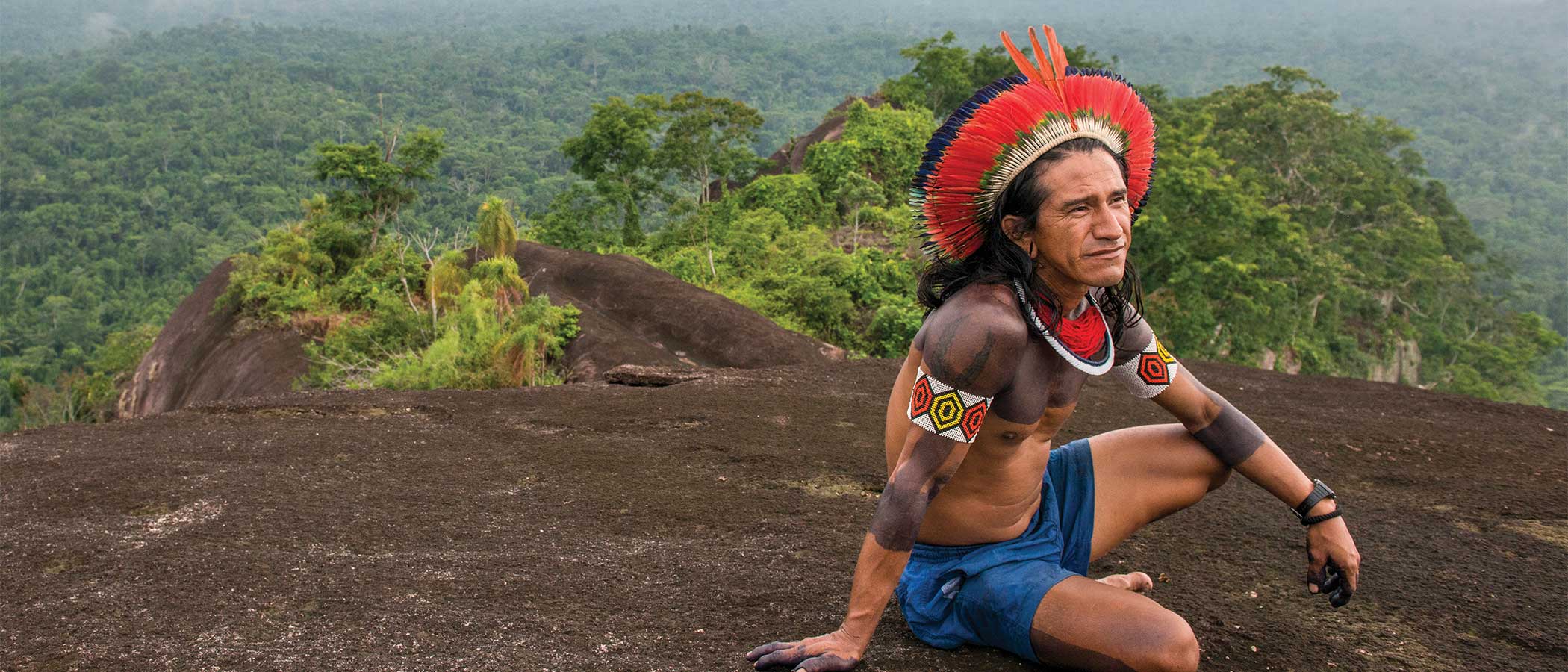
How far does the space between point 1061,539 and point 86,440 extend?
4358 mm

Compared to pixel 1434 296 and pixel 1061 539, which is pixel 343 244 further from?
pixel 1434 296

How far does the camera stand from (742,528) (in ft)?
12.3

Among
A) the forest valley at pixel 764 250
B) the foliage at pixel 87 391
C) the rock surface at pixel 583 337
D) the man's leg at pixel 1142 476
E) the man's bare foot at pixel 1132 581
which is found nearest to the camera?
the man's leg at pixel 1142 476

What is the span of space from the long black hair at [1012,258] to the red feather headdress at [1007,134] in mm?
17

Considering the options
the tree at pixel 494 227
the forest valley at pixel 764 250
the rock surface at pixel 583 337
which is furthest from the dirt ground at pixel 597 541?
the tree at pixel 494 227

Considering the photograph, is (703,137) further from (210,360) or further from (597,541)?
(597,541)

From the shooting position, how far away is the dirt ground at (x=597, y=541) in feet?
9.16

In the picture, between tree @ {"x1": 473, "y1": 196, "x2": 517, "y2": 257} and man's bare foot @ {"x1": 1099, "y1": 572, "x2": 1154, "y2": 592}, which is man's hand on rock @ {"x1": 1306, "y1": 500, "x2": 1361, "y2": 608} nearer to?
man's bare foot @ {"x1": 1099, "y1": 572, "x2": 1154, "y2": 592}

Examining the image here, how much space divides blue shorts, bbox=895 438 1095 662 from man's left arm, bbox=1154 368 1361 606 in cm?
27

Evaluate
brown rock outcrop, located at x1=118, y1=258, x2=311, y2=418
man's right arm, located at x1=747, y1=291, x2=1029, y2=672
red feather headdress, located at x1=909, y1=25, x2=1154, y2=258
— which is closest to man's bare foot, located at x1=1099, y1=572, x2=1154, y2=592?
man's right arm, located at x1=747, y1=291, x2=1029, y2=672

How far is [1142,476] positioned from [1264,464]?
0.29 m

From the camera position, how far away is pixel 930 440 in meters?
2.35

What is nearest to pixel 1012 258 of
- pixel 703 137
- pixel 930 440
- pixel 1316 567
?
pixel 930 440

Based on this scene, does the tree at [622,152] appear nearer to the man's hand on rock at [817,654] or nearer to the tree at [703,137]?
the tree at [703,137]
